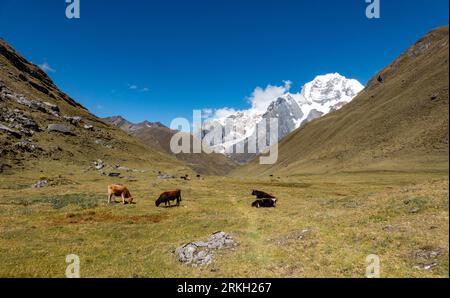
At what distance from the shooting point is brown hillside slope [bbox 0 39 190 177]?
312ft

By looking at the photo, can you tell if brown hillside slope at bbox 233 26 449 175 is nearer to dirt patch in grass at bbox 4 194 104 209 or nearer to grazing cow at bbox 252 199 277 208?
grazing cow at bbox 252 199 277 208

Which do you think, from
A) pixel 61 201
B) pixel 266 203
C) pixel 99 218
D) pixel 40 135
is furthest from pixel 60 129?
pixel 266 203

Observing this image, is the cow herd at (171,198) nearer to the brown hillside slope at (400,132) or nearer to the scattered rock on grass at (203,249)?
the scattered rock on grass at (203,249)

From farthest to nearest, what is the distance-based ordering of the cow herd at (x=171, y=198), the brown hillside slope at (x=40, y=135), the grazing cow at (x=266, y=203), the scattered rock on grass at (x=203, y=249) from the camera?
the brown hillside slope at (x=40, y=135) → the cow herd at (x=171, y=198) → the grazing cow at (x=266, y=203) → the scattered rock on grass at (x=203, y=249)

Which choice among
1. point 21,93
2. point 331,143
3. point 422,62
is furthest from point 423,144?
point 21,93

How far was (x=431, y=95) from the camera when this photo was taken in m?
142

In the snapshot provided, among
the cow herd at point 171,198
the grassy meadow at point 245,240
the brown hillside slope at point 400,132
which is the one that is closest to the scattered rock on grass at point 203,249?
the grassy meadow at point 245,240

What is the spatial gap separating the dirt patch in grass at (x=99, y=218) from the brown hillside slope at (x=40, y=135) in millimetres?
54173

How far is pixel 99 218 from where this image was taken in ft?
107

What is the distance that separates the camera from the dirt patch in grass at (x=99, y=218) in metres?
31.3

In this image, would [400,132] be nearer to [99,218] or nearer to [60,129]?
[99,218]

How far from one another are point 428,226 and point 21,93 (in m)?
159

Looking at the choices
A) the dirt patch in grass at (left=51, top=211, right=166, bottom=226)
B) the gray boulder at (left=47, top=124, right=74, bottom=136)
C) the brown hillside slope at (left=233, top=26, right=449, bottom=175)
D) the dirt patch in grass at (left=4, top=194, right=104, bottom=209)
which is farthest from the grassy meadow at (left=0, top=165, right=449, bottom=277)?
the gray boulder at (left=47, top=124, right=74, bottom=136)
